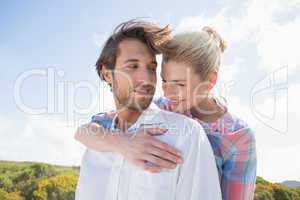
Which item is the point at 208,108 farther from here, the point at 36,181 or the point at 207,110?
the point at 36,181

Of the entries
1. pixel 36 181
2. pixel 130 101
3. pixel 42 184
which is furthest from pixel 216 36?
pixel 36 181

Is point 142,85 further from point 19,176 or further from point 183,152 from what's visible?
point 19,176

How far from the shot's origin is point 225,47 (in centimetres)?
193

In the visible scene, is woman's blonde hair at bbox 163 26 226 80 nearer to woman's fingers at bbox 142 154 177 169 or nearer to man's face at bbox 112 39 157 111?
man's face at bbox 112 39 157 111

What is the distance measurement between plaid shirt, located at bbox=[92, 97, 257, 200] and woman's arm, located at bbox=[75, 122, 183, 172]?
0.34 metres

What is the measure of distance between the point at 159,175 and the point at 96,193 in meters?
0.36

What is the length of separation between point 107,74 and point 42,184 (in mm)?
6687

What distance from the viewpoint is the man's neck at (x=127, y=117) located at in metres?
1.75

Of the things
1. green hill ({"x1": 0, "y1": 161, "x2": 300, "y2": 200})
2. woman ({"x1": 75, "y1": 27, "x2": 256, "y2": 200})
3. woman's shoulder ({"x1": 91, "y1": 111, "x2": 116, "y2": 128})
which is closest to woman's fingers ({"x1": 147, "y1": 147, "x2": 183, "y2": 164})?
woman ({"x1": 75, "y1": 27, "x2": 256, "y2": 200})

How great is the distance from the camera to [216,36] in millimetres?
1891

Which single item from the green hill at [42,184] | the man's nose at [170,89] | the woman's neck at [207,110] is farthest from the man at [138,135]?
the green hill at [42,184]

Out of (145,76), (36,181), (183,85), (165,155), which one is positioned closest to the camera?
(165,155)

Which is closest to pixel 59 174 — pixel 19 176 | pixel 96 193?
pixel 19 176

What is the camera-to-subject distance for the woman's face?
177cm
